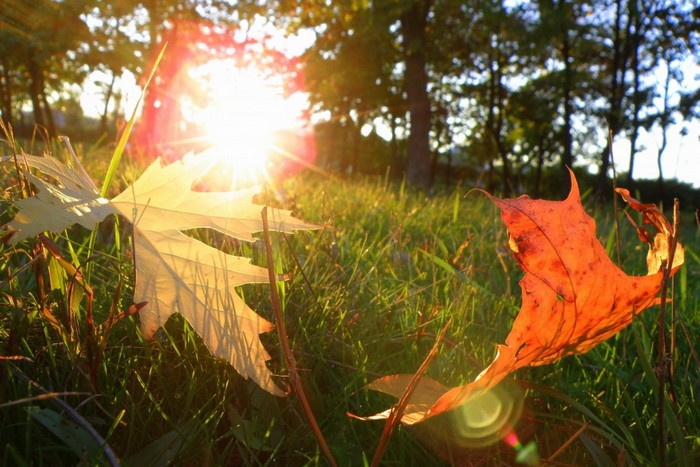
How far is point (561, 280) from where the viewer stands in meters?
0.76

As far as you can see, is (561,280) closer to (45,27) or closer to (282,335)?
(282,335)

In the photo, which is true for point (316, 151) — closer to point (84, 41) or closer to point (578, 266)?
point (84, 41)

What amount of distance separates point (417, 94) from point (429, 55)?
201 cm

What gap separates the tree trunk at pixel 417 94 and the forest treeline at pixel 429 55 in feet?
0.12

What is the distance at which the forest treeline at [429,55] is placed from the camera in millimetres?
15406

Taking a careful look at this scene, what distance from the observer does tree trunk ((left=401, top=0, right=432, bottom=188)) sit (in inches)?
595

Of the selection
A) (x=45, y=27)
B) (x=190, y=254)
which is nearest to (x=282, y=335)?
(x=190, y=254)

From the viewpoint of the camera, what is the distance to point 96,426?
3.12 feet

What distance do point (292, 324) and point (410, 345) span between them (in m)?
0.31

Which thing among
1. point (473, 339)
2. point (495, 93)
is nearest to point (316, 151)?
point (495, 93)

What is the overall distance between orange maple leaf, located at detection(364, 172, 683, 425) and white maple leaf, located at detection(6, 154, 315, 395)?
0.94 ft

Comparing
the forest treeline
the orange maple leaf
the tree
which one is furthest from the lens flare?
the tree

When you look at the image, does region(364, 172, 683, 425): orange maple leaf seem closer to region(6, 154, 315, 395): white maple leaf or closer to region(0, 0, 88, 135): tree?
region(6, 154, 315, 395): white maple leaf

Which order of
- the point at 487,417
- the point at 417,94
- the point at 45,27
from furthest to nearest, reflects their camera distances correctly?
the point at 45,27
the point at 417,94
the point at 487,417
